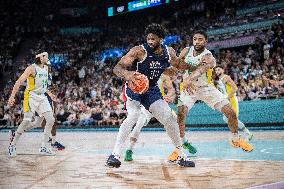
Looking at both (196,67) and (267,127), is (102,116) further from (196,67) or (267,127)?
(196,67)

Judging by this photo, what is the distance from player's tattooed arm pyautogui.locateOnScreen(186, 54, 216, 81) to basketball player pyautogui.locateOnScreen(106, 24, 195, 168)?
557mm

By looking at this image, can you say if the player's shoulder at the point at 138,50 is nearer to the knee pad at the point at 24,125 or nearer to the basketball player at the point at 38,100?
the basketball player at the point at 38,100

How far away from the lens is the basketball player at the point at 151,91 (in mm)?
5125

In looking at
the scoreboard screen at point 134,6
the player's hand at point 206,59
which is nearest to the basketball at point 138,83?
the player's hand at point 206,59

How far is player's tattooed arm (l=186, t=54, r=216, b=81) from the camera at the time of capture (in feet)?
19.6

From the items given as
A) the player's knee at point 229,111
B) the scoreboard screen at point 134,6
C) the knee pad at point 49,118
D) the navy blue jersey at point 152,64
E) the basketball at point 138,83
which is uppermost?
the scoreboard screen at point 134,6

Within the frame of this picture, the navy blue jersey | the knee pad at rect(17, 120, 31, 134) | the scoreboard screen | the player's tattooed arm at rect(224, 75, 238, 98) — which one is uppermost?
the scoreboard screen

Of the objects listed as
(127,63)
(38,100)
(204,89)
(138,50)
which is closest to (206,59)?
(204,89)

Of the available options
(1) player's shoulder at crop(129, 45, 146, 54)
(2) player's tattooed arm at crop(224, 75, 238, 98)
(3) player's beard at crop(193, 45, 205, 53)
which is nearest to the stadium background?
(2) player's tattooed arm at crop(224, 75, 238, 98)

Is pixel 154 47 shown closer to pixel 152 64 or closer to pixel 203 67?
pixel 152 64

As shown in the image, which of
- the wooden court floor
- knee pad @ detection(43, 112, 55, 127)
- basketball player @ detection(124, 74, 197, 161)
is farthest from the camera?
knee pad @ detection(43, 112, 55, 127)

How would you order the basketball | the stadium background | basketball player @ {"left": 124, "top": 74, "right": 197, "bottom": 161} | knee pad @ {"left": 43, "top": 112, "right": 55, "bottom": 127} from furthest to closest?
the stadium background → knee pad @ {"left": 43, "top": 112, "right": 55, "bottom": 127} → basketball player @ {"left": 124, "top": 74, "right": 197, "bottom": 161} → the basketball

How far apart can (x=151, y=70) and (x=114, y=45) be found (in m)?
23.0

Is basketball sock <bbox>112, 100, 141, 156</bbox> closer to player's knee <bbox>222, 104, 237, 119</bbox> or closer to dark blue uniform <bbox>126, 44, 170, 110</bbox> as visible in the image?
dark blue uniform <bbox>126, 44, 170, 110</bbox>
